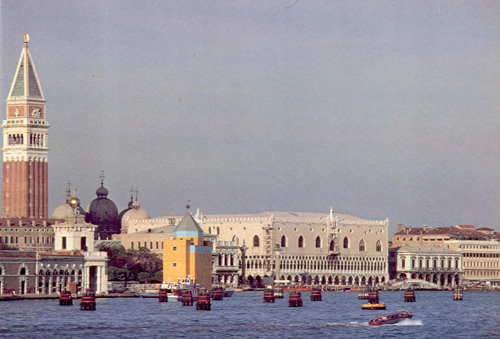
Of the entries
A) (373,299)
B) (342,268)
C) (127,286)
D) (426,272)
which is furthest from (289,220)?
(373,299)

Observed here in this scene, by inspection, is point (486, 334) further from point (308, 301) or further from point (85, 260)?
point (85, 260)

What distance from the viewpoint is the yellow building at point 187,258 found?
135m

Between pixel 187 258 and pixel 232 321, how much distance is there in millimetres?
43022

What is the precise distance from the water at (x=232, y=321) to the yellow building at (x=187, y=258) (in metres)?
14.2

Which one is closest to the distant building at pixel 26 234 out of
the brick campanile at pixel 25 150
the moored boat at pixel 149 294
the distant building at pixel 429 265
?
the brick campanile at pixel 25 150

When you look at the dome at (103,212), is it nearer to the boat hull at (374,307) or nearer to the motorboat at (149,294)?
the motorboat at (149,294)

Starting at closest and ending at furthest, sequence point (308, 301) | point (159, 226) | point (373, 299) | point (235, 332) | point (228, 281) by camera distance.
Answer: point (235, 332) < point (373, 299) < point (308, 301) < point (228, 281) < point (159, 226)

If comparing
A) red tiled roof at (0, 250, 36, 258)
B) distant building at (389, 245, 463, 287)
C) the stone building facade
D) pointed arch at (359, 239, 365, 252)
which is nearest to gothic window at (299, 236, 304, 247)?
the stone building facade

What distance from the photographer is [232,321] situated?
3649 inches

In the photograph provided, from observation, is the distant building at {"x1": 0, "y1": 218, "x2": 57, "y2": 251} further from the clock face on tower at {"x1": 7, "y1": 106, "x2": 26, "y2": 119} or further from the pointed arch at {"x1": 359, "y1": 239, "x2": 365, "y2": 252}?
the pointed arch at {"x1": 359, "y1": 239, "x2": 365, "y2": 252}

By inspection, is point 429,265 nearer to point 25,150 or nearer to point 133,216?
point 133,216

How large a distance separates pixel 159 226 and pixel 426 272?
131ft

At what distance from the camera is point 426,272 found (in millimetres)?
194875

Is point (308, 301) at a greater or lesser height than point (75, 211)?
lesser
